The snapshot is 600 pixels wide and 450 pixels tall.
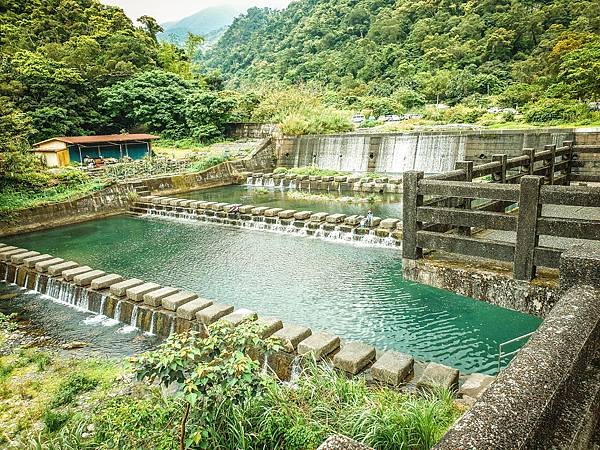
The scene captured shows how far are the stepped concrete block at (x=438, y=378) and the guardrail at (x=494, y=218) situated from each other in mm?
1488

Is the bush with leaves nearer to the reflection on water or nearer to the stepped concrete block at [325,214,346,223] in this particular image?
the reflection on water

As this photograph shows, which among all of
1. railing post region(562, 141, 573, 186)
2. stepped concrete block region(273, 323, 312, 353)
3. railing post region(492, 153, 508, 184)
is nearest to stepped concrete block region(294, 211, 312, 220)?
railing post region(562, 141, 573, 186)

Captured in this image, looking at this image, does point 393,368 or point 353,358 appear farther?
point 353,358

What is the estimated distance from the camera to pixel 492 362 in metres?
6.52

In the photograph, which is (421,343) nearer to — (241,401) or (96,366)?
(241,401)

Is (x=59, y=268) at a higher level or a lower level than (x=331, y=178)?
lower

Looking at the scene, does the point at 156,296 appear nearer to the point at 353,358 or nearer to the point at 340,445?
the point at 353,358

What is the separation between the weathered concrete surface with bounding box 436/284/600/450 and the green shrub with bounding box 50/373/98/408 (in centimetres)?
584

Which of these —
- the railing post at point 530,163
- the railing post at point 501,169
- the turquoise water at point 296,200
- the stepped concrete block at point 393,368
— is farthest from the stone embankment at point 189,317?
the turquoise water at point 296,200

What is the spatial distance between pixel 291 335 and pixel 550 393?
4.56 meters

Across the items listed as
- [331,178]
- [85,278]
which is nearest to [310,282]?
[85,278]

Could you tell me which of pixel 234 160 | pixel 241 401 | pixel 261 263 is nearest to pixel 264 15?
A: pixel 234 160

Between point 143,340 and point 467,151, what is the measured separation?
17268 millimetres

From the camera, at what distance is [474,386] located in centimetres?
488
